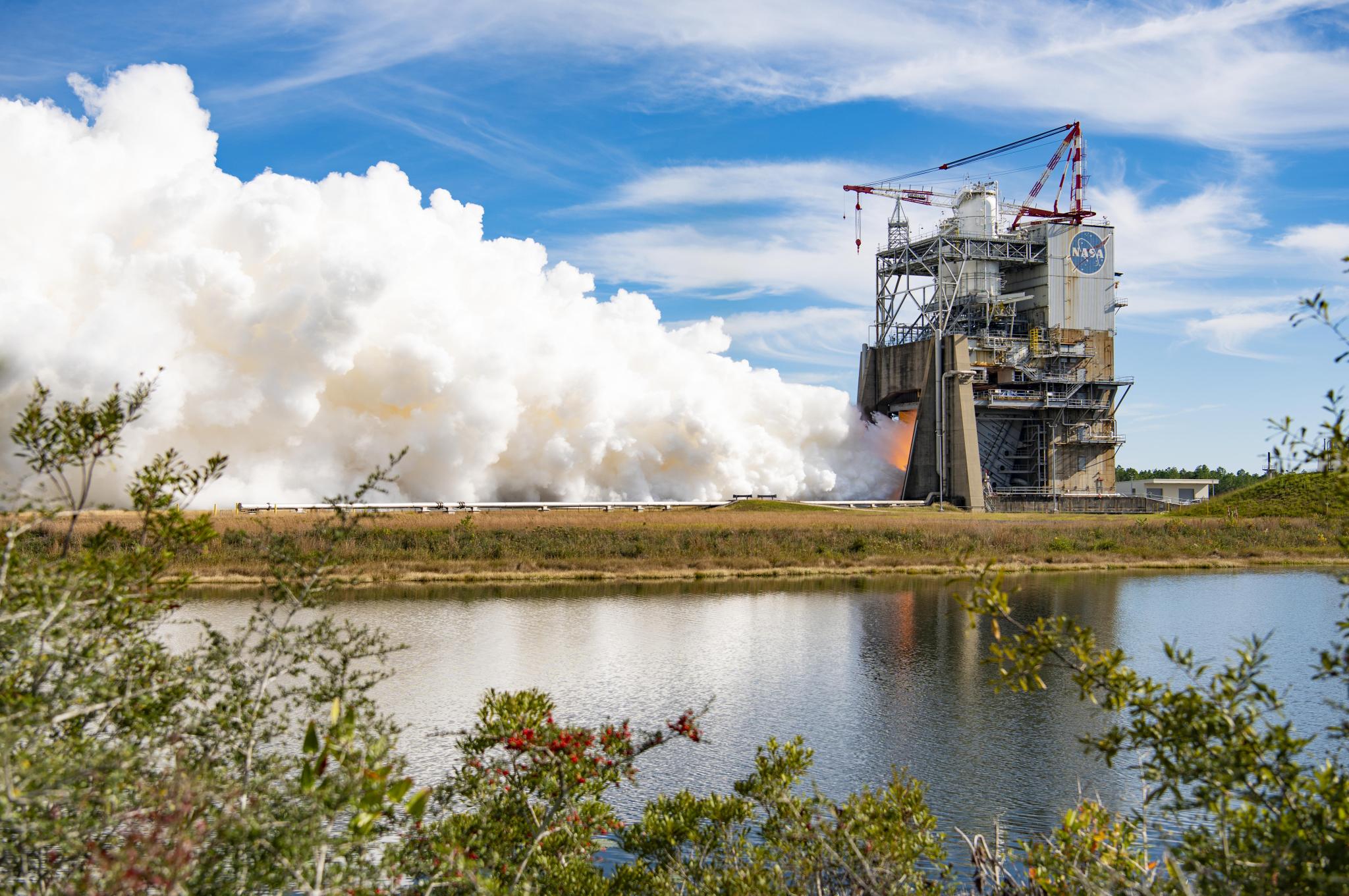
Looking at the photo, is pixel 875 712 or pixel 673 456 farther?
pixel 673 456

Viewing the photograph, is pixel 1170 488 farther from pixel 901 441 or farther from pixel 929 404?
pixel 929 404

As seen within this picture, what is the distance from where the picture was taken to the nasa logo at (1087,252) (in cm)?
6950

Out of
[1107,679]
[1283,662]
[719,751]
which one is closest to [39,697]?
[1107,679]

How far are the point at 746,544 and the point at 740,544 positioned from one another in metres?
0.30

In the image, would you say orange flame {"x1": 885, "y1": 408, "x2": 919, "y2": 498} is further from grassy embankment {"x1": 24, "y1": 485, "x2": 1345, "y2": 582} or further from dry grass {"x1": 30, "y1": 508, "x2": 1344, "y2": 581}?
dry grass {"x1": 30, "y1": 508, "x2": 1344, "y2": 581}

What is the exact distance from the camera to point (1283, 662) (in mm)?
24531

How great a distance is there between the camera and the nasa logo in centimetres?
6950

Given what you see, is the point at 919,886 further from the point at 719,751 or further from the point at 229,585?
the point at 229,585

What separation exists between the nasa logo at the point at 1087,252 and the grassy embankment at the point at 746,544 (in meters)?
20.0

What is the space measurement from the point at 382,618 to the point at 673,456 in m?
35.4

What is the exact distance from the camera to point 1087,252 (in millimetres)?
69812

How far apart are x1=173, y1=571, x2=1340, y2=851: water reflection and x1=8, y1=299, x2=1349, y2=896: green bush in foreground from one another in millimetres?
4956

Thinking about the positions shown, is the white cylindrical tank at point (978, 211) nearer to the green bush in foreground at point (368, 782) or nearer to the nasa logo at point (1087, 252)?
the nasa logo at point (1087, 252)

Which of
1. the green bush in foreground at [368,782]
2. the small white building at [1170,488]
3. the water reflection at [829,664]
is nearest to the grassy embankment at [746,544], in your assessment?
the water reflection at [829,664]
